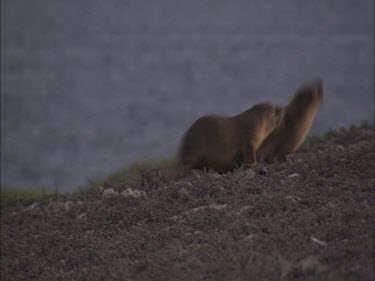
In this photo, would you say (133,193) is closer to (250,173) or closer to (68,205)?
(68,205)

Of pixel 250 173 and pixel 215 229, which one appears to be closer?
pixel 215 229

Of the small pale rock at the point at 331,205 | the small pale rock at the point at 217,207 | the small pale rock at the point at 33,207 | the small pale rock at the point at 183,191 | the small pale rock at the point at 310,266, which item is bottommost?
the small pale rock at the point at 33,207

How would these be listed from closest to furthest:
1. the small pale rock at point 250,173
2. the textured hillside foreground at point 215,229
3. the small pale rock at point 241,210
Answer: the textured hillside foreground at point 215,229, the small pale rock at point 241,210, the small pale rock at point 250,173

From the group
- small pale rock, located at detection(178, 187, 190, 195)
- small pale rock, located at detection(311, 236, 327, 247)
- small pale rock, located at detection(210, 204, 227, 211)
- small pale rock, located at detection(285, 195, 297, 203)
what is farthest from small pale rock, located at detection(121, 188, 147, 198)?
small pale rock, located at detection(311, 236, 327, 247)

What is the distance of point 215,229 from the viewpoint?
477 centimetres

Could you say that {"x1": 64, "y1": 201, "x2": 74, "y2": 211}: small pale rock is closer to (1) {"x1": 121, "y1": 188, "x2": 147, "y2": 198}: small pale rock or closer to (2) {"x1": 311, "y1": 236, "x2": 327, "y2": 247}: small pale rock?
(1) {"x1": 121, "y1": 188, "x2": 147, "y2": 198}: small pale rock

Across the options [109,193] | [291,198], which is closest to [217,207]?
[291,198]

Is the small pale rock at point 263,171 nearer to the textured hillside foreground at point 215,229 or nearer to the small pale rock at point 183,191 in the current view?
the textured hillside foreground at point 215,229

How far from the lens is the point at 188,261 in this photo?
4.17m

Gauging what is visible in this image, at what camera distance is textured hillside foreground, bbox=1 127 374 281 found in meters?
3.91

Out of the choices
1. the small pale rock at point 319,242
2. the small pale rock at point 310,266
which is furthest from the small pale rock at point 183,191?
the small pale rock at point 310,266

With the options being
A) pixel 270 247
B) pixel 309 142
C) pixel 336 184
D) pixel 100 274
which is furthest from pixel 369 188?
pixel 309 142

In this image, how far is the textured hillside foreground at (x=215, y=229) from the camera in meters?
3.91

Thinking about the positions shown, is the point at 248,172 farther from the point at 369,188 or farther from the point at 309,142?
the point at 309,142
